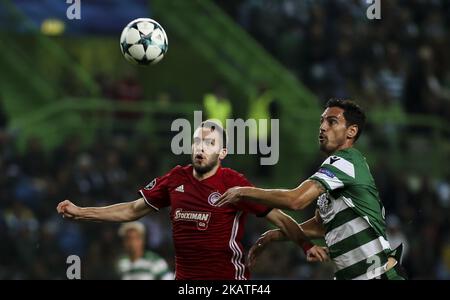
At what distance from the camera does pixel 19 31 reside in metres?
18.4

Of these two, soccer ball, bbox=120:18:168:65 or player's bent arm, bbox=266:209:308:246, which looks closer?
player's bent arm, bbox=266:209:308:246

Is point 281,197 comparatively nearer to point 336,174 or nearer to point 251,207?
point 336,174

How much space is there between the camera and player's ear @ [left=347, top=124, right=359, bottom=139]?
775 centimetres

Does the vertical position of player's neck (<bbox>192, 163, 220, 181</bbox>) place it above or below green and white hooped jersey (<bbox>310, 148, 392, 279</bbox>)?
above

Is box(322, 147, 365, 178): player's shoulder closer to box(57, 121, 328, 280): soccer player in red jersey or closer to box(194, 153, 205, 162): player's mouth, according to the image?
box(57, 121, 328, 280): soccer player in red jersey

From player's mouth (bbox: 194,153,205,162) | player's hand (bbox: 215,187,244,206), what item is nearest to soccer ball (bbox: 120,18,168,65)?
player's mouth (bbox: 194,153,205,162)

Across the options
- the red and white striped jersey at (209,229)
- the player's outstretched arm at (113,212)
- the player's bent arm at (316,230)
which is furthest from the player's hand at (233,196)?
the player's outstretched arm at (113,212)

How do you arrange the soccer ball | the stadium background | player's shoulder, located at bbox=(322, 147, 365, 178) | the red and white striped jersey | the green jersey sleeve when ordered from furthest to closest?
the stadium background, the soccer ball, the red and white striped jersey, player's shoulder, located at bbox=(322, 147, 365, 178), the green jersey sleeve

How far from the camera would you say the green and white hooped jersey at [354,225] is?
7492mm

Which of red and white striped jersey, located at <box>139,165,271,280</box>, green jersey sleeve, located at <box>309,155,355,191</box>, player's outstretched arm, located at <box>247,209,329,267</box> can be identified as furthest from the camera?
red and white striped jersey, located at <box>139,165,271,280</box>

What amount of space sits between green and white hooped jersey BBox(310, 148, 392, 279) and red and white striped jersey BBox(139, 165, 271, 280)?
2.39 ft

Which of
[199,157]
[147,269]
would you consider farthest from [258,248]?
[147,269]

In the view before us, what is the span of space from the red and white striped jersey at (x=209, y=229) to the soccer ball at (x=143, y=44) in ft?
4.90
